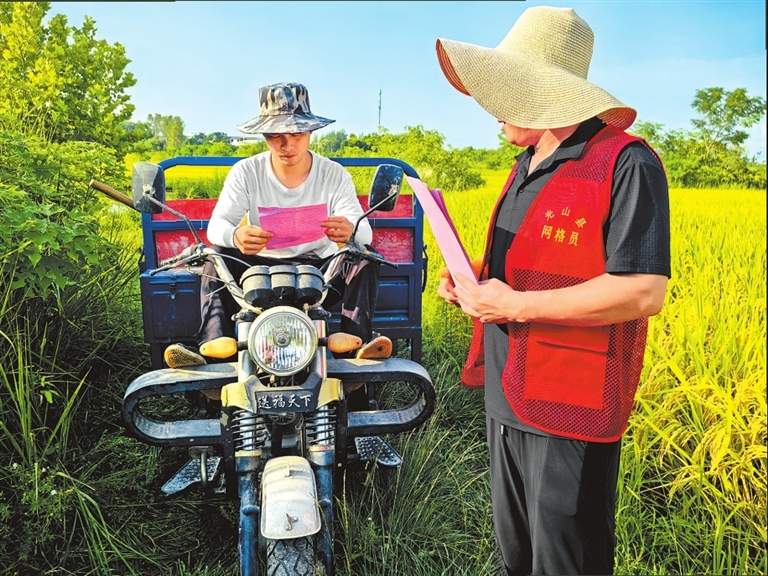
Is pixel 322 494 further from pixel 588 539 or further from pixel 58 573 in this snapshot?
pixel 58 573

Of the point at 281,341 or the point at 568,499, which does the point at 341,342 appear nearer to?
the point at 281,341

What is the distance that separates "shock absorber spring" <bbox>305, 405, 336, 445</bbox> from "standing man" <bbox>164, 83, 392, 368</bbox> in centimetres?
69

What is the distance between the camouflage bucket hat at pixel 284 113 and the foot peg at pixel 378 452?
150 centimetres

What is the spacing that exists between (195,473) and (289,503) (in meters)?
1.10

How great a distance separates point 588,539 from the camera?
1.76 m

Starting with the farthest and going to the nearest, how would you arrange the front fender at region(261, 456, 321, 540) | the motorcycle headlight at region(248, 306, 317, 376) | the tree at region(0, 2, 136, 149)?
the tree at region(0, 2, 136, 149), the motorcycle headlight at region(248, 306, 317, 376), the front fender at region(261, 456, 321, 540)

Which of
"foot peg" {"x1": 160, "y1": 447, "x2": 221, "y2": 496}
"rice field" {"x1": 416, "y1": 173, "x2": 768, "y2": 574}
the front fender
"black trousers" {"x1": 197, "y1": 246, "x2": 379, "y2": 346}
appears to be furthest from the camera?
"black trousers" {"x1": 197, "y1": 246, "x2": 379, "y2": 346}

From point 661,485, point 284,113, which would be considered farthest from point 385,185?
point 661,485

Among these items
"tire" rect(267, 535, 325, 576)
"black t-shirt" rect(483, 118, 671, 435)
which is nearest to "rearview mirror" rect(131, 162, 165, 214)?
"tire" rect(267, 535, 325, 576)

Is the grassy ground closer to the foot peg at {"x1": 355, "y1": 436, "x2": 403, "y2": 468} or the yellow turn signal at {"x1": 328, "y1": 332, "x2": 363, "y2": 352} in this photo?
the foot peg at {"x1": 355, "y1": 436, "x2": 403, "y2": 468}

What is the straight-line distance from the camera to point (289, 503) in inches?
79.7

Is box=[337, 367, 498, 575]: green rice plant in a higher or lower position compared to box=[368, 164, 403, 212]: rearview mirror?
lower

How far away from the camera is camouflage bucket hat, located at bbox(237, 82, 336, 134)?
10.4ft

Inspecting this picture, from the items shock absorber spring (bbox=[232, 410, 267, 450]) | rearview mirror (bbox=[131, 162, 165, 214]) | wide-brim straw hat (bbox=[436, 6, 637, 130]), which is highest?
wide-brim straw hat (bbox=[436, 6, 637, 130])
